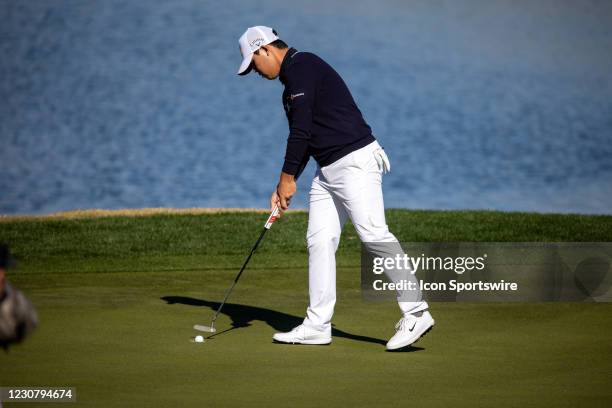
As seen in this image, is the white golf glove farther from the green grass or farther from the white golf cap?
the green grass

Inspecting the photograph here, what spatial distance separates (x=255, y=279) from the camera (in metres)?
10.0

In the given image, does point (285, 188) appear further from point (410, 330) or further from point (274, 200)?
point (410, 330)

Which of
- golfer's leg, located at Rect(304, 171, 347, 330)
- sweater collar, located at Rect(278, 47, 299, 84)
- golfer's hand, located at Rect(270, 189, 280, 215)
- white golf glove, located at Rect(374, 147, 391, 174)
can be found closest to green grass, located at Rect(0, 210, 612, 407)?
golfer's leg, located at Rect(304, 171, 347, 330)

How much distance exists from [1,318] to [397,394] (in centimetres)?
265

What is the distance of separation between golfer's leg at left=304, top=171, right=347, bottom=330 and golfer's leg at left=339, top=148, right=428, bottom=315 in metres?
0.23

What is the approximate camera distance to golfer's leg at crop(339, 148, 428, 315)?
693 centimetres

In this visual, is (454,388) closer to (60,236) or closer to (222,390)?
(222,390)

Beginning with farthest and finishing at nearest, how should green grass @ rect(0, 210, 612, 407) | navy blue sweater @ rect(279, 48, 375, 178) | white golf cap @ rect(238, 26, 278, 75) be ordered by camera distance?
white golf cap @ rect(238, 26, 278, 75)
navy blue sweater @ rect(279, 48, 375, 178)
green grass @ rect(0, 210, 612, 407)

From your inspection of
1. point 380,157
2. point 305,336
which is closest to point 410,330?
point 305,336

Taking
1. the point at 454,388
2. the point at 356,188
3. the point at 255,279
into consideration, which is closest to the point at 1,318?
the point at 454,388

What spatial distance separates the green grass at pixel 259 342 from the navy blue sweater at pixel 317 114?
1187 mm

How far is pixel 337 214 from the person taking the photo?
286 inches

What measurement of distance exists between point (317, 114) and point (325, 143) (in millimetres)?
185

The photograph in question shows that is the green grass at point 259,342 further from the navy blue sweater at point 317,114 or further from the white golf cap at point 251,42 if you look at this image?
the white golf cap at point 251,42
